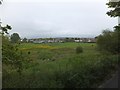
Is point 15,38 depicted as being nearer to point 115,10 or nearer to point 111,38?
point 115,10

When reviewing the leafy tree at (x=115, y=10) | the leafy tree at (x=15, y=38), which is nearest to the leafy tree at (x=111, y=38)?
the leafy tree at (x=115, y=10)

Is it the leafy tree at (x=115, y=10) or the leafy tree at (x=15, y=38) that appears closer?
the leafy tree at (x=15, y=38)

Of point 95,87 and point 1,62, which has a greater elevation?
point 1,62

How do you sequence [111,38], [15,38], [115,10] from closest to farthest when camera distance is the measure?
[15,38]
[115,10]
[111,38]

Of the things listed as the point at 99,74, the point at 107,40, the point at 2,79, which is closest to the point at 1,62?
the point at 2,79

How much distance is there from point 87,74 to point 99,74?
1775 mm

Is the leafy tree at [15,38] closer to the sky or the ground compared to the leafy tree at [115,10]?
closer to the ground

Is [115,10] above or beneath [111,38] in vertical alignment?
above

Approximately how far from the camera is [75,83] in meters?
12.9

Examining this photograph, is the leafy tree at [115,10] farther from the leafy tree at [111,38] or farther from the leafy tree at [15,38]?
the leafy tree at [15,38]

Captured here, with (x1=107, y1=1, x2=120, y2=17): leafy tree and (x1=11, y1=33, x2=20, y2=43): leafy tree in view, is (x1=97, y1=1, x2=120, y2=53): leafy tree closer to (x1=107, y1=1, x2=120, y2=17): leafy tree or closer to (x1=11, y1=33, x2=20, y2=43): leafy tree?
(x1=107, y1=1, x2=120, y2=17): leafy tree

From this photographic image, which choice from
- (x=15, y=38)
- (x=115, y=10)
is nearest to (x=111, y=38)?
(x=115, y=10)

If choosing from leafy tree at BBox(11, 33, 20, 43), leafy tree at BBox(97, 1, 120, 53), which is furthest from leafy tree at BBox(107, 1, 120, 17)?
leafy tree at BBox(11, 33, 20, 43)

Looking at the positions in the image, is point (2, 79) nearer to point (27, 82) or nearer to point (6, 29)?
point (27, 82)
